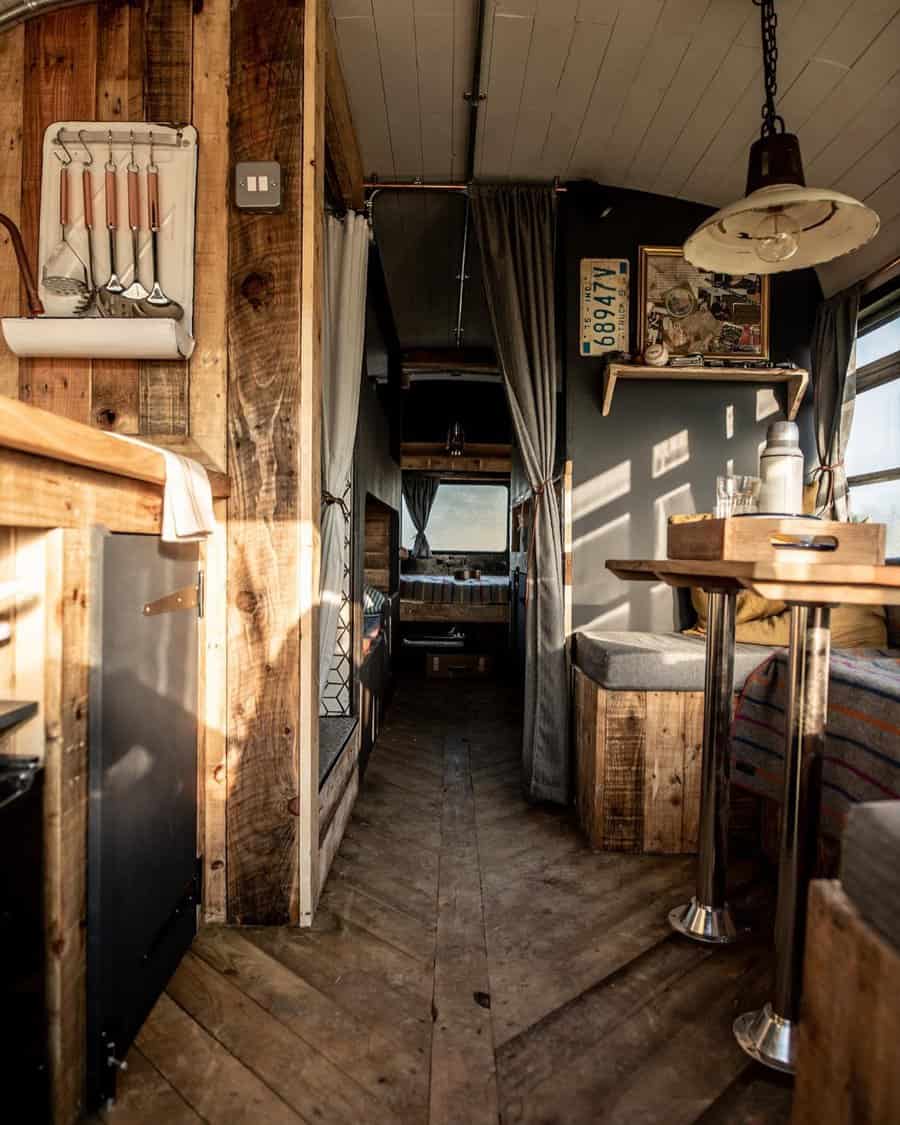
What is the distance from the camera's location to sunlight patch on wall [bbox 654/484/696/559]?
3.38 meters

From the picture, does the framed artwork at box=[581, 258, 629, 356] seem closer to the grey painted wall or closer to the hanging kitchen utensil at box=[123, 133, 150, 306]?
the grey painted wall

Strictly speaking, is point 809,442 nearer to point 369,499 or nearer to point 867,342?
point 867,342

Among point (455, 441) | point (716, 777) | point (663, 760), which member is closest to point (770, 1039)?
point (716, 777)

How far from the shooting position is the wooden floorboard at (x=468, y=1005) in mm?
1318

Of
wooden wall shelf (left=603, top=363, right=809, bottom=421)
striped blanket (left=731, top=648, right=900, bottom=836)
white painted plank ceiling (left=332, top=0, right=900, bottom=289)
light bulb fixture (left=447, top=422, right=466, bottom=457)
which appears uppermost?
white painted plank ceiling (left=332, top=0, right=900, bottom=289)

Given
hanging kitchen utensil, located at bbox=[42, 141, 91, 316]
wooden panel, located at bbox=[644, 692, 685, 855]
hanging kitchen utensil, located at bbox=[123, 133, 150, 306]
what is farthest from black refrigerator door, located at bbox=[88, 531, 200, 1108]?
wooden panel, located at bbox=[644, 692, 685, 855]

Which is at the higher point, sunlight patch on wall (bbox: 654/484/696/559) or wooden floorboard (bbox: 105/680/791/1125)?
sunlight patch on wall (bbox: 654/484/696/559)

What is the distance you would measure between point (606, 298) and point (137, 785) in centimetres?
289

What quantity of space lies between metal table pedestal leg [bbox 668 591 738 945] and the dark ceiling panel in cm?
266

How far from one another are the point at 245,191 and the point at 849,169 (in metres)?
2.41

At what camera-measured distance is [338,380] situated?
2773mm

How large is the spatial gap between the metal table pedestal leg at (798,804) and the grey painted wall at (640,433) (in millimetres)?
1903

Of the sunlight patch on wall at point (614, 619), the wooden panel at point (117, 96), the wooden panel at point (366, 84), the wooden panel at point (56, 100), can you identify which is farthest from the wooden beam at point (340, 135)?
the sunlight patch on wall at point (614, 619)

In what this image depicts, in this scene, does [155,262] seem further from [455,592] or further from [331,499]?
[455,592]
